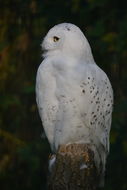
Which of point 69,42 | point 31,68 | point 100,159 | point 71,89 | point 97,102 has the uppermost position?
point 69,42

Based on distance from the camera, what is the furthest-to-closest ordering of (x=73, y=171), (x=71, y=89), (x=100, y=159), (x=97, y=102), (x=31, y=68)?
(x=31, y=68), (x=100, y=159), (x=97, y=102), (x=71, y=89), (x=73, y=171)

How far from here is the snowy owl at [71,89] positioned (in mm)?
3693

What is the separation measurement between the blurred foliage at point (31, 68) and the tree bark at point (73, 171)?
256cm

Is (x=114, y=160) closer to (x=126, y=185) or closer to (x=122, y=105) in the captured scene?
(x=126, y=185)

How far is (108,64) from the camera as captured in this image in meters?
6.41

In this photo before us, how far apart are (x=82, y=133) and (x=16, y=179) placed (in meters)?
3.31

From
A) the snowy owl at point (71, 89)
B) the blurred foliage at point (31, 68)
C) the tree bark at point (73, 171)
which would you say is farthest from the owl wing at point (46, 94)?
the blurred foliage at point (31, 68)

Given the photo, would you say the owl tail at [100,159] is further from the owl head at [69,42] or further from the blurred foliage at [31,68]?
the blurred foliage at [31,68]

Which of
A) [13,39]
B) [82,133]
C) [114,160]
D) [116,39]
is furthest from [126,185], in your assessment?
[82,133]

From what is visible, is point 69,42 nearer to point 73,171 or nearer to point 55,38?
point 55,38

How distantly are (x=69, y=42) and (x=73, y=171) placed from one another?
0.72 metres

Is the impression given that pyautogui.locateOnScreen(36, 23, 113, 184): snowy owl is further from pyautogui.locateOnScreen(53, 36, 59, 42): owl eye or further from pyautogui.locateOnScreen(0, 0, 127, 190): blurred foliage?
pyautogui.locateOnScreen(0, 0, 127, 190): blurred foliage

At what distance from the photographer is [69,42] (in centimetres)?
371

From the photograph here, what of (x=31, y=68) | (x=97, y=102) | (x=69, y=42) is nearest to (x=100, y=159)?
(x=97, y=102)
